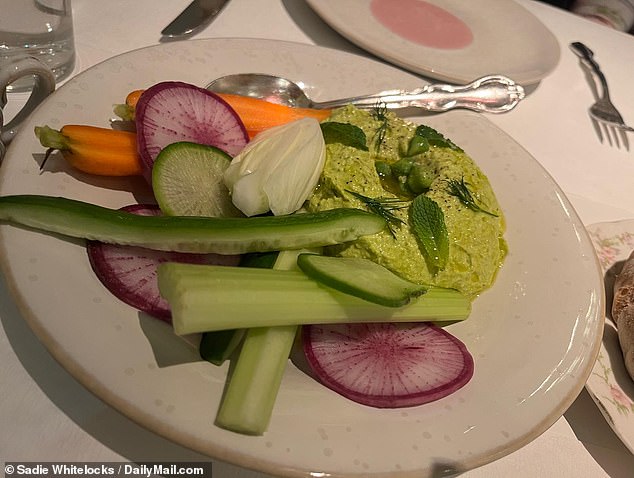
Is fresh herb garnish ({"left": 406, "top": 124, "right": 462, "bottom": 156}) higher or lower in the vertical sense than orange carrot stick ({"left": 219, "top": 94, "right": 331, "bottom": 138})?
lower

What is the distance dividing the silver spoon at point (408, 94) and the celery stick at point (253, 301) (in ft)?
2.83

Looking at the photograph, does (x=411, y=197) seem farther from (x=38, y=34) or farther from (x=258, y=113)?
(x=38, y=34)

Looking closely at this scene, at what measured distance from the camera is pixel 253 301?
1.09 metres

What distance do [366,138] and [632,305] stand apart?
89cm

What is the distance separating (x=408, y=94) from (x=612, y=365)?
1078 millimetres

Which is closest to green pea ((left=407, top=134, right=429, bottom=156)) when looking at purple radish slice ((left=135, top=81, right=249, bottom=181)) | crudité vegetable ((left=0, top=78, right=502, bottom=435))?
crudité vegetable ((left=0, top=78, right=502, bottom=435))

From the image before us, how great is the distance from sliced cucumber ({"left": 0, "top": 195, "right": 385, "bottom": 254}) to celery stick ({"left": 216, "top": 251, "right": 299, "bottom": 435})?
0.20 metres

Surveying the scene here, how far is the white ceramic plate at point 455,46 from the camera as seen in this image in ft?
7.42

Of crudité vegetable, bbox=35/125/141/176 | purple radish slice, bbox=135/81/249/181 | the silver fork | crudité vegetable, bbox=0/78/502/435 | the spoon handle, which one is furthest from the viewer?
the silver fork

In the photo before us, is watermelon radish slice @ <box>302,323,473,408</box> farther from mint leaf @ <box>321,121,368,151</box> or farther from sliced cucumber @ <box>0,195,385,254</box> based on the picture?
mint leaf @ <box>321,121,368,151</box>

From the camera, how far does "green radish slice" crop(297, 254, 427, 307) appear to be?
1.14 m

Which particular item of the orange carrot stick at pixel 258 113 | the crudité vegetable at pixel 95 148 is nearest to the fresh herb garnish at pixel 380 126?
the orange carrot stick at pixel 258 113

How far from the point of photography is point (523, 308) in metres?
1.45

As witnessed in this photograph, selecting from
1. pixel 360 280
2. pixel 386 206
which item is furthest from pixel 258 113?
pixel 360 280
